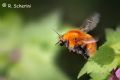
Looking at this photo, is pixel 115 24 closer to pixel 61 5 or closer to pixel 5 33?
pixel 61 5

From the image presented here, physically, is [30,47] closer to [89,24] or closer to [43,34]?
[43,34]

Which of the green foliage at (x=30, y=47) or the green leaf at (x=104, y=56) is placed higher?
the green leaf at (x=104, y=56)

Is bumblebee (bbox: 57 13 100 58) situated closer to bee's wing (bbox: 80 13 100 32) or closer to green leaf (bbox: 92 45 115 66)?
bee's wing (bbox: 80 13 100 32)

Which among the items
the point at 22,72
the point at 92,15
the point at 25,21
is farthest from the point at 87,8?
the point at 22,72

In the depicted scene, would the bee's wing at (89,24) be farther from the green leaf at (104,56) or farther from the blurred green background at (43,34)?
the green leaf at (104,56)

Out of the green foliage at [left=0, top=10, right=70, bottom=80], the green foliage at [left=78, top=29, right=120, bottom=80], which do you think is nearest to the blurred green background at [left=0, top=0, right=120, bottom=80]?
the green foliage at [left=0, top=10, right=70, bottom=80]

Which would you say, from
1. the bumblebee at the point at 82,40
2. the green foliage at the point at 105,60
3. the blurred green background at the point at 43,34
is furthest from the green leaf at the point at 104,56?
the blurred green background at the point at 43,34

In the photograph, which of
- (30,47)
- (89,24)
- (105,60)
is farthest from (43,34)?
(105,60)
